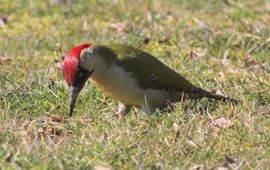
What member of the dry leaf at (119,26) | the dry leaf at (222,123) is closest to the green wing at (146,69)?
the dry leaf at (222,123)

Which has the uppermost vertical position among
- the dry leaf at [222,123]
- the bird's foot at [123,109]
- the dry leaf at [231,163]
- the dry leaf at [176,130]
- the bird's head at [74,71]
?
the bird's head at [74,71]

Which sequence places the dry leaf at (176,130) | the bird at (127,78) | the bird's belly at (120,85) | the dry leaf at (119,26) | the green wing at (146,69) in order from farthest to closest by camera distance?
the dry leaf at (119,26)
the green wing at (146,69)
the bird's belly at (120,85)
the bird at (127,78)
the dry leaf at (176,130)

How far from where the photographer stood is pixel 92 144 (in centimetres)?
510

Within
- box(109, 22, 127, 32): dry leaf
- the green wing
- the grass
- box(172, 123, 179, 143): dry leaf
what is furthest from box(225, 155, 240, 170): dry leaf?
box(109, 22, 127, 32): dry leaf

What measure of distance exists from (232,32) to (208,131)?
10.9ft

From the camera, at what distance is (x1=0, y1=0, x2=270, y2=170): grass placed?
5.03 meters

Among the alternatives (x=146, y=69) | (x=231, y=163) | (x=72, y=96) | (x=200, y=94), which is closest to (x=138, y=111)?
(x=146, y=69)

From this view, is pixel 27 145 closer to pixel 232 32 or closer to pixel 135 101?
pixel 135 101

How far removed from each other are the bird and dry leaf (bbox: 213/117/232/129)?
52 centimetres

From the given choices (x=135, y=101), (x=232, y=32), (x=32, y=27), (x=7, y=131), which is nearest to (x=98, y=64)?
(x=135, y=101)

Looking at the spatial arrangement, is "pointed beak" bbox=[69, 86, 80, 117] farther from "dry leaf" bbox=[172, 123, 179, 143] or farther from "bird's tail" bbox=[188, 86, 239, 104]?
"bird's tail" bbox=[188, 86, 239, 104]

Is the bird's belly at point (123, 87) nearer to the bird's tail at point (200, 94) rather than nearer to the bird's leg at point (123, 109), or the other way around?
the bird's leg at point (123, 109)

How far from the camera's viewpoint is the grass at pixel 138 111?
503 centimetres

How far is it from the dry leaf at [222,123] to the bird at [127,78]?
518 millimetres
